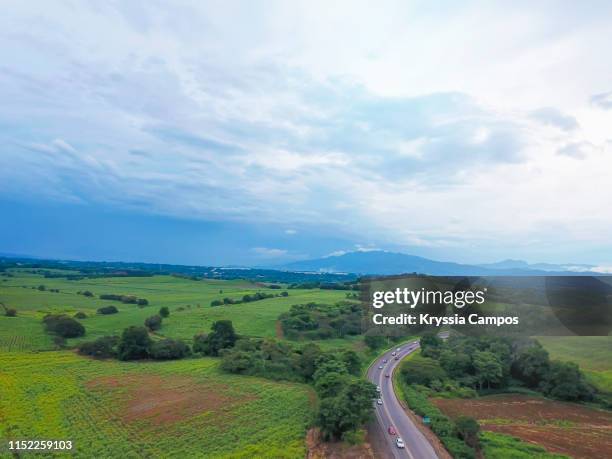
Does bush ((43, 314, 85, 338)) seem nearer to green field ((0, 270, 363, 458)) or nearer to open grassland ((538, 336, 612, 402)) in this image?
green field ((0, 270, 363, 458))

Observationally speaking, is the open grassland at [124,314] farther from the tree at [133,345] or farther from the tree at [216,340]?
the tree at [133,345]

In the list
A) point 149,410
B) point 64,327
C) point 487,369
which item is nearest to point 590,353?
point 487,369

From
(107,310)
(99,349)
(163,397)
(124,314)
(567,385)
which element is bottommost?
(163,397)

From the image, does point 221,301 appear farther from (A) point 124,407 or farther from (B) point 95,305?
(A) point 124,407

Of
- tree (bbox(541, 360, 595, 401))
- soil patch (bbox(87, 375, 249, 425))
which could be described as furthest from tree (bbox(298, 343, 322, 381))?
tree (bbox(541, 360, 595, 401))

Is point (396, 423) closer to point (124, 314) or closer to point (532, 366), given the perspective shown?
point (532, 366)

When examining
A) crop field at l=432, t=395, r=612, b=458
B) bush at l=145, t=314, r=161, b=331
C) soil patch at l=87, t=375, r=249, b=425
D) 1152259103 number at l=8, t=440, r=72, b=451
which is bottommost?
crop field at l=432, t=395, r=612, b=458
